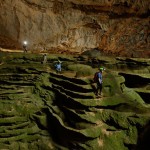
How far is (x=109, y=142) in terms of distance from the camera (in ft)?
44.4

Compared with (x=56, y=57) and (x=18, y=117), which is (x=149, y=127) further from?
(x=56, y=57)

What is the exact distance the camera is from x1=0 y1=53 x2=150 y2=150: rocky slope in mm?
13586

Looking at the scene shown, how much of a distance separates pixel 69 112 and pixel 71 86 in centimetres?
199

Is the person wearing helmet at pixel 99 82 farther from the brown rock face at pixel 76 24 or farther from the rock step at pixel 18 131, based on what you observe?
the brown rock face at pixel 76 24

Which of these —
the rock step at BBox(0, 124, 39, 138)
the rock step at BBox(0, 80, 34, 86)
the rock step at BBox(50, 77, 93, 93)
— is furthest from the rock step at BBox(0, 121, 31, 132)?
the rock step at BBox(50, 77, 93, 93)

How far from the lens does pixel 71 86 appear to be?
16.2 metres

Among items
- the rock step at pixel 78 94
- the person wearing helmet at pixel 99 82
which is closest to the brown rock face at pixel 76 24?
the rock step at pixel 78 94

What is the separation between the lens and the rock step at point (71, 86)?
1548 cm

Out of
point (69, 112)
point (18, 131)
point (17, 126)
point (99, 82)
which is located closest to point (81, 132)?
point (69, 112)

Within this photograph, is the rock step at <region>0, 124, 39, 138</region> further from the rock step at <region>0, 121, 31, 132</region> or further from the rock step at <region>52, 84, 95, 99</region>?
the rock step at <region>52, 84, 95, 99</region>

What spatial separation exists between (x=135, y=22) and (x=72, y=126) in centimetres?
1580

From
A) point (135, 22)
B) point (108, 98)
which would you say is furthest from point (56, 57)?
point (135, 22)

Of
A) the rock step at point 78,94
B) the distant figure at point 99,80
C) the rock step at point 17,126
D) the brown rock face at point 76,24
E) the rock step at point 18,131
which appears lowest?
the rock step at point 18,131

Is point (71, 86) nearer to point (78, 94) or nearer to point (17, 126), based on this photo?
point (78, 94)
